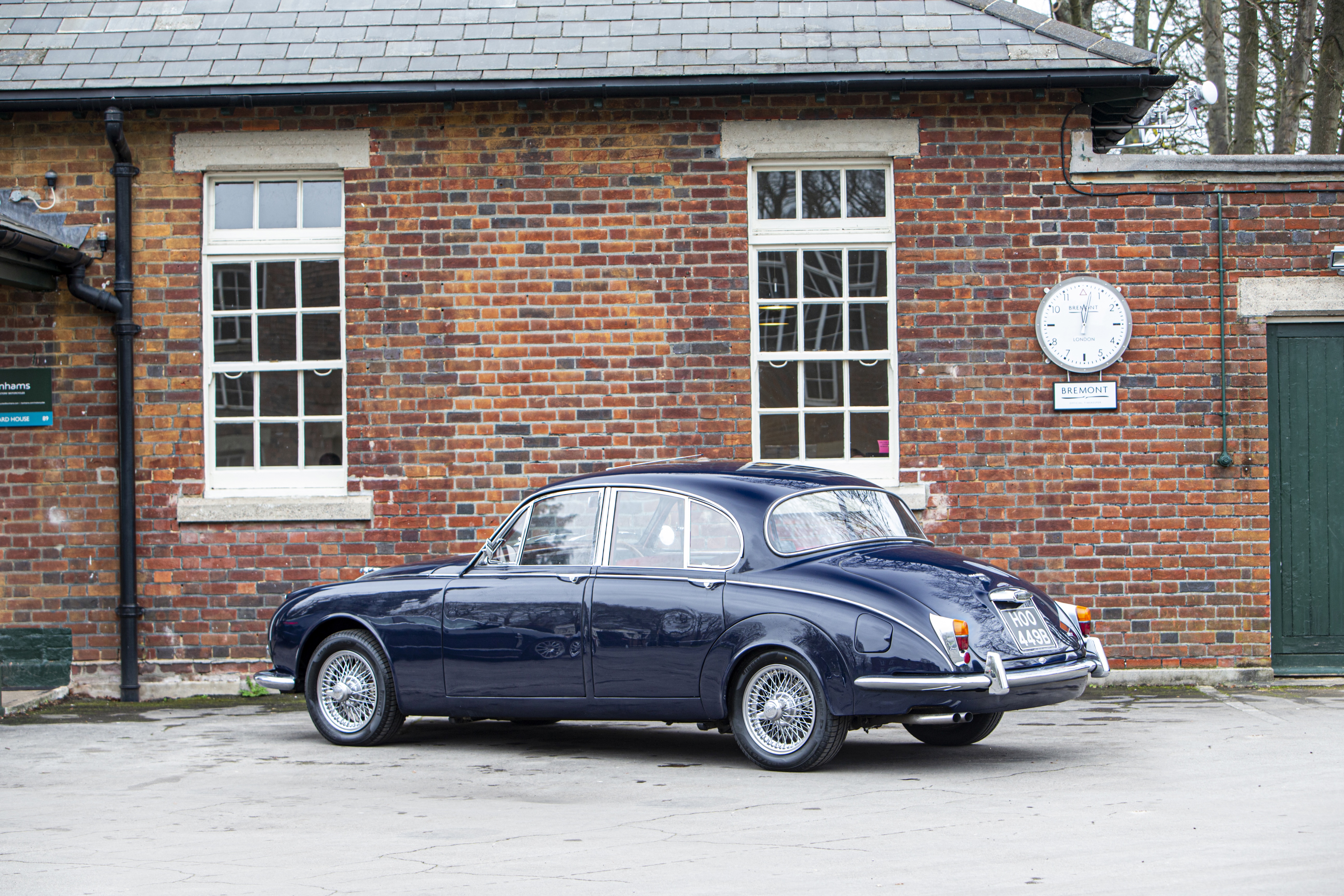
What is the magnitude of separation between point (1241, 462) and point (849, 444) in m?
2.80

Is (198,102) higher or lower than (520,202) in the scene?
higher

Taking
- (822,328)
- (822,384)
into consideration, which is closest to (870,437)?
(822,384)

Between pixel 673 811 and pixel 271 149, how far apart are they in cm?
689

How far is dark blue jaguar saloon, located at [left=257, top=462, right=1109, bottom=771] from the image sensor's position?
6.79 metres

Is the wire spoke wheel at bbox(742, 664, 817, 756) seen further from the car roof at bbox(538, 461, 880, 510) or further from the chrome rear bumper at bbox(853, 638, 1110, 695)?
the car roof at bbox(538, 461, 880, 510)

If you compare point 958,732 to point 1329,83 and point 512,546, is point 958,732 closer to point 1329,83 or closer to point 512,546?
point 512,546

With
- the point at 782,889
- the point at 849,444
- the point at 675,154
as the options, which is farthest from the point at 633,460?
the point at 782,889

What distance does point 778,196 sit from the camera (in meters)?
11.0

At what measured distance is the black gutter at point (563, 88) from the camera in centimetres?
1042

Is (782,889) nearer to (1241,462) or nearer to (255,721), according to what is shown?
(255,721)

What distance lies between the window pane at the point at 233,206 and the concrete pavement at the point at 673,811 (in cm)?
405

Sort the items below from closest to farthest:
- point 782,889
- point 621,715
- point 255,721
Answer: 1. point 782,889
2. point 621,715
3. point 255,721

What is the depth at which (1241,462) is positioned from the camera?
1055 centimetres

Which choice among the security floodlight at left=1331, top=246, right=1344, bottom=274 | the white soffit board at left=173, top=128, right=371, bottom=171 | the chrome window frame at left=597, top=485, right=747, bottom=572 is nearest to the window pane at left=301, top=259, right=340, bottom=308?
the white soffit board at left=173, top=128, right=371, bottom=171
